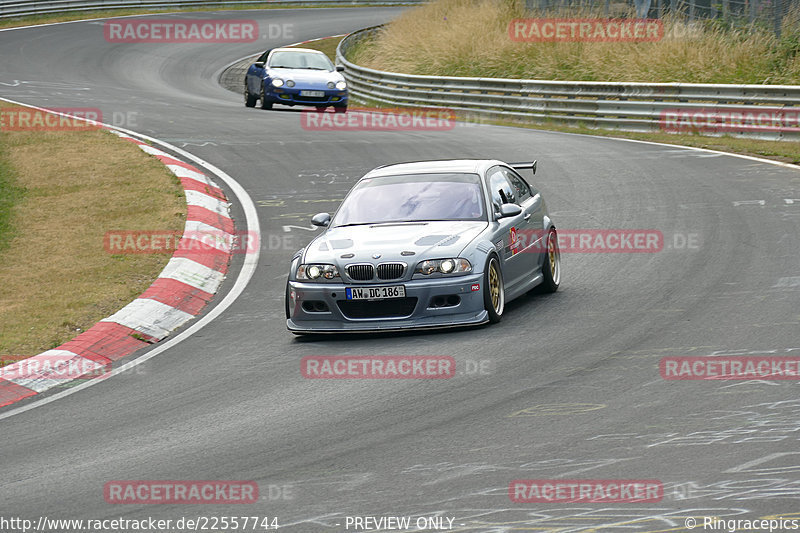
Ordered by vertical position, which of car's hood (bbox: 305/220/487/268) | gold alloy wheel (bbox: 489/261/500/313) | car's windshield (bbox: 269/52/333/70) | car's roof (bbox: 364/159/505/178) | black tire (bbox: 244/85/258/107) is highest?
car's roof (bbox: 364/159/505/178)

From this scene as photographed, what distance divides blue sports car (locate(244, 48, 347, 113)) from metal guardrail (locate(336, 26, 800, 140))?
310 centimetres

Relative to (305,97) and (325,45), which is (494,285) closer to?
(305,97)

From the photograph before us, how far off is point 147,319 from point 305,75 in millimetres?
17541

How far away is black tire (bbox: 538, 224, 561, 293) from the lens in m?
11.0

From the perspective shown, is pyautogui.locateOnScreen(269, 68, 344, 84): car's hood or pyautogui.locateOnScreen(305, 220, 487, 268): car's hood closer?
pyautogui.locateOnScreen(305, 220, 487, 268): car's hood

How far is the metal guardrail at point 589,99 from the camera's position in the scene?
2144 cm

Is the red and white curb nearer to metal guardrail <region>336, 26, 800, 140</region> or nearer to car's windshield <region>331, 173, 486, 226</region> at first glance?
car's windshield <region>331, 173, 486, 226</region>

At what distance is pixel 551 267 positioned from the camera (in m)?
11.1

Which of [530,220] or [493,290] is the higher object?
[530,220]

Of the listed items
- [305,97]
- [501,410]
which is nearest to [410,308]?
[501,410]

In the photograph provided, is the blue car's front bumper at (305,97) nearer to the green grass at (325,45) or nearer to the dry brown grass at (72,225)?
the dry brown grass at (72,225)

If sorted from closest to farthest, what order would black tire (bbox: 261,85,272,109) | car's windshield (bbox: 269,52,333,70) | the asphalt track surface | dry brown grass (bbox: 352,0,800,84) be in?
the asphalt track surface → dry brown grass (bbox: 352,0,800,84) → black tire (bbox: 261,85,272,109) → car's windshield (bbox: 269,52,333,70)

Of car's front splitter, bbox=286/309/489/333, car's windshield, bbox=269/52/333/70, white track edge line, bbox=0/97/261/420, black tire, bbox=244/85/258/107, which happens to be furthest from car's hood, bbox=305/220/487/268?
black tire, bbox=244/85/258/107

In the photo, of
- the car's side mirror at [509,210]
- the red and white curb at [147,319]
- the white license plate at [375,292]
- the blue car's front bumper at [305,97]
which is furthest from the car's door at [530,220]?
the blue car's front bumper at [305,97]
